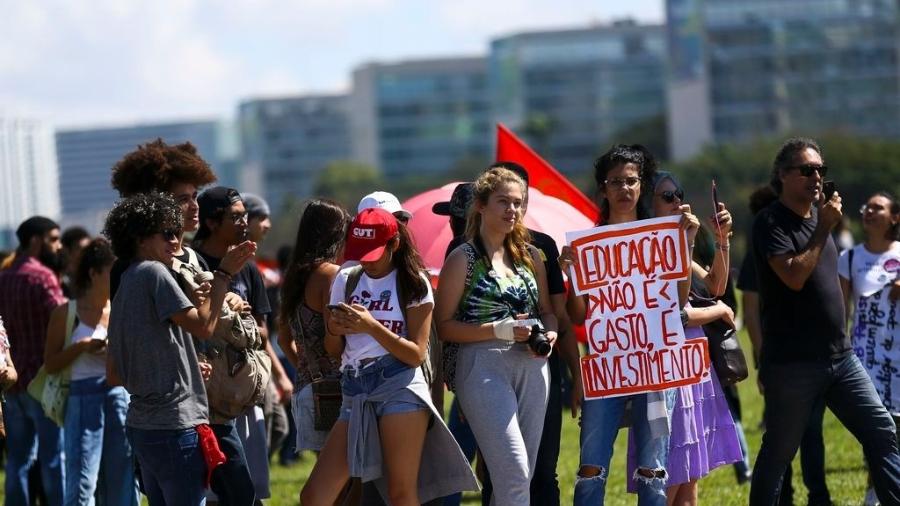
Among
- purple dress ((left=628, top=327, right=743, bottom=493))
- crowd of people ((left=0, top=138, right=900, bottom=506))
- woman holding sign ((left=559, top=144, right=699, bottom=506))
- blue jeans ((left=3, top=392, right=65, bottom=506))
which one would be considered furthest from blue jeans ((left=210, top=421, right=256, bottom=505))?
blue jeans ((left=3, top=392, right=65, bottom=506))

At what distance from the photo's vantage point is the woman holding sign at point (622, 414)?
296 inches

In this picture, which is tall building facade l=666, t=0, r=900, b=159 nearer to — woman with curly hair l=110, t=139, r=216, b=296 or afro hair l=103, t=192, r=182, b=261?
woman with curly hair l=110, t=139, r=216, b=296

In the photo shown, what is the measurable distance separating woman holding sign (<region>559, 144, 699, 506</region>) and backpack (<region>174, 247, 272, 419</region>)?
156 cm

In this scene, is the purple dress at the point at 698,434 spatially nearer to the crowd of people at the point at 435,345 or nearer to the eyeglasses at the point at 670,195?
the crowd of people at the point at 435,345

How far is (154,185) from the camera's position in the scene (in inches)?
310

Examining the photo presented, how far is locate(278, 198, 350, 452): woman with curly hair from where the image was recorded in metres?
7.50

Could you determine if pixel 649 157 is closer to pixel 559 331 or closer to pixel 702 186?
pixel 559 331

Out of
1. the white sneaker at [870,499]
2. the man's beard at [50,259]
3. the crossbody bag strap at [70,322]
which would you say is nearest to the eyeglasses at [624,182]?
the white sneaker at [870,499]

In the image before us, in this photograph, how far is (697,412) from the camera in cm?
778

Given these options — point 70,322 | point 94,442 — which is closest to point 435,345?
point 94,442

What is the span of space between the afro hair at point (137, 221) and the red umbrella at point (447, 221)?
2634 millimetres

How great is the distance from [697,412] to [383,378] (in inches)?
66.2

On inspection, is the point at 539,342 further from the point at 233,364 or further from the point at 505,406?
the point at 233,364

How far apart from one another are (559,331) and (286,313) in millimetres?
1344
